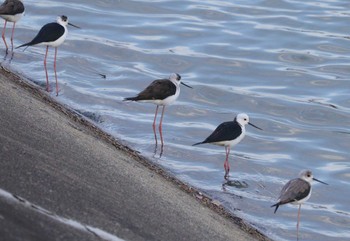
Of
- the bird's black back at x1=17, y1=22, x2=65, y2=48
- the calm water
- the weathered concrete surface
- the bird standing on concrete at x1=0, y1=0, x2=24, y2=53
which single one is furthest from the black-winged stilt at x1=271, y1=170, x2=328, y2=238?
the bird standing on concrete at x1=0, y1=0, x2=24, y2=53

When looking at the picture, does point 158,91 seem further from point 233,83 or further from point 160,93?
point 233,83

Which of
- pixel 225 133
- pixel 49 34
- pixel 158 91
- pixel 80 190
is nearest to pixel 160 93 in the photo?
pixel 158 91

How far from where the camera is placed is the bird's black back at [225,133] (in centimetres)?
1132

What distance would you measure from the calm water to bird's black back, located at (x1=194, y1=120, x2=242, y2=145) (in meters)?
0.43

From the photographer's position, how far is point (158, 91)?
39.5 ft

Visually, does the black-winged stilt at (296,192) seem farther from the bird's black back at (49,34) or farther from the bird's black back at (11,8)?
the bird's black back at (11,8)

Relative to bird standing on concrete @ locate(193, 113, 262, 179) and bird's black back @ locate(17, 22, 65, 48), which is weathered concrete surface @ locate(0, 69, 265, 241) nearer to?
bird standing on concrete @ locate(193, 113, 262, 179)

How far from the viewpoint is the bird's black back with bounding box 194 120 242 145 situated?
11320 mm

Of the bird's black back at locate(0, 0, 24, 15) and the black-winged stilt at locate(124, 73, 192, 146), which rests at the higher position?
the bird's black back at locate(0, 0, 24, 15)

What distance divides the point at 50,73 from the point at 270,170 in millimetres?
4210

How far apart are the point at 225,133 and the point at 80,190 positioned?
4.91 meters

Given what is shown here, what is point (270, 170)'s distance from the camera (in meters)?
11.8

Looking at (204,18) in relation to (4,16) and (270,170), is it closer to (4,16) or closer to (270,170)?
(4,16)

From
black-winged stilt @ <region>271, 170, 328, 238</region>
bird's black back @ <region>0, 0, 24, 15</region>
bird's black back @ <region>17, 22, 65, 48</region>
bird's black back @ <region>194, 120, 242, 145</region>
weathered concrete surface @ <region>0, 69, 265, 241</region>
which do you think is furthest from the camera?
bird's black back @ <region>0, 0, 24, 15</region>
